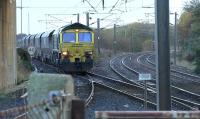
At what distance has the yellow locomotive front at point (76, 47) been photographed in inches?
1339

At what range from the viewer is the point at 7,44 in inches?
909

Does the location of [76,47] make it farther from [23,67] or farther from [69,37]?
[23,67]

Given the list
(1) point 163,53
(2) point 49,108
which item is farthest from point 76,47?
(2) point 49,108

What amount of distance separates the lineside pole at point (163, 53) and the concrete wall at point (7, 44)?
459 inches

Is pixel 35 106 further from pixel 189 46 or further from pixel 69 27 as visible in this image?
pixel 189 46

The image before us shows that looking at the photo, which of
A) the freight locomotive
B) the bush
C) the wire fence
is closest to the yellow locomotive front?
the freight locomotive

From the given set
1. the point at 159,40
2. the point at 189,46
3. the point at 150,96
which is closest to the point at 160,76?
the point at 159,40

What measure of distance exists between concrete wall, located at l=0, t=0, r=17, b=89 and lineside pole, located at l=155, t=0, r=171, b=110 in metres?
11.7

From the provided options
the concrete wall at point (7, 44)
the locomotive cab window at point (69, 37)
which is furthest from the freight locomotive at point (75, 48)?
the concrete wall at point (7, 44)

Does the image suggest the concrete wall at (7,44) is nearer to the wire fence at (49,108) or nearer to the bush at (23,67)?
the bush at (23,67)

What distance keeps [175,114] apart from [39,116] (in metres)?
1.29

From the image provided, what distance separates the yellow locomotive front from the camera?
34.0 m

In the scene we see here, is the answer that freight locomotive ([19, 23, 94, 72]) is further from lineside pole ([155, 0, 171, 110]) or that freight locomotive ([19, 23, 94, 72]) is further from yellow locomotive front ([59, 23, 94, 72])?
lineside pole ([155, 0, 171, 110])

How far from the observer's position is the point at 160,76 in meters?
11.4
